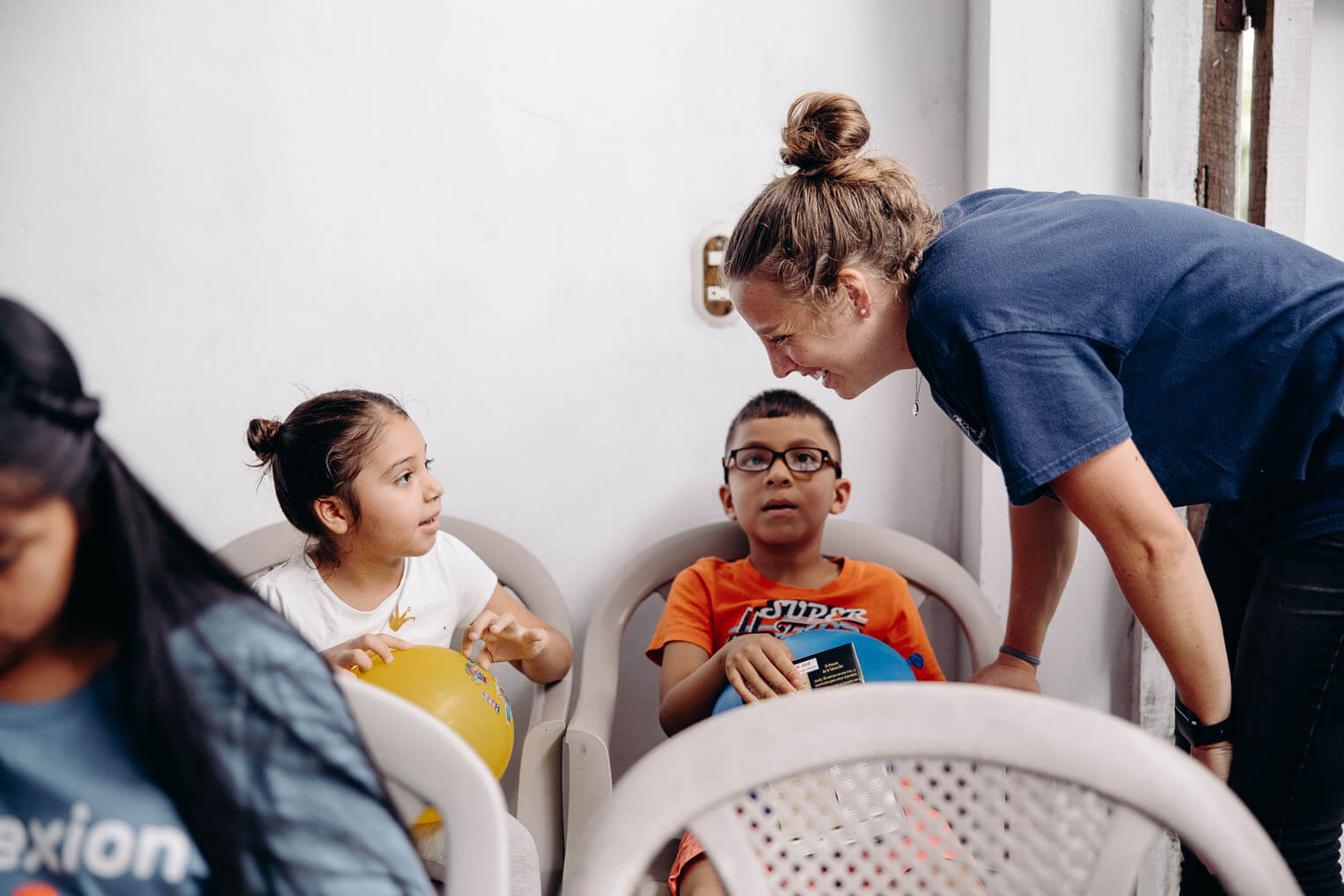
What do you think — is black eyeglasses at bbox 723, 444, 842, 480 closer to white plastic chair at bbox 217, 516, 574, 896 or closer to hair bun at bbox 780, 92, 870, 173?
white plastic chair at bbox 217, 516, 574, 896

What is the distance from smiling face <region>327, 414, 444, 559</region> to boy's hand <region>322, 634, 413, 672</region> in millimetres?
151

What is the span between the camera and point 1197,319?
0.99 m

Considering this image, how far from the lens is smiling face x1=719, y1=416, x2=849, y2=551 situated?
1.56 m

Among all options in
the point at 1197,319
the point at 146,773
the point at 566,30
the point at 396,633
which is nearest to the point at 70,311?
the point at 396,633

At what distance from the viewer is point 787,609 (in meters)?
1.53

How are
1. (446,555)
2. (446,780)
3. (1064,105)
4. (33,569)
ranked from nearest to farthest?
(33,569), (446,780), (446,555), (1064,105)

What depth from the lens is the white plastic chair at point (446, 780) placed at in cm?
64

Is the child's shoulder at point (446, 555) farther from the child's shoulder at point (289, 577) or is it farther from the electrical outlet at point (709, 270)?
the electrical outlet at point (709, 270)

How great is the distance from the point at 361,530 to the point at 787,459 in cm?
70

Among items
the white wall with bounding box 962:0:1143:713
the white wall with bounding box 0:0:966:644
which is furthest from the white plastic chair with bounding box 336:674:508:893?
the white wall with bounding box 962:0:1143:713

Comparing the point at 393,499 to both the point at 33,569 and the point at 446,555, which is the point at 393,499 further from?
the point at 33,569

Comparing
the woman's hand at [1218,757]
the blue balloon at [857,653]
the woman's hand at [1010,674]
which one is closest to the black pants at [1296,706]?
the woman's hand at [1218,757]

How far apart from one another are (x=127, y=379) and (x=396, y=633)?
767 millimetres

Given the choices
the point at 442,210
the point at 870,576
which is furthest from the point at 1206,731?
the point at 442,210
